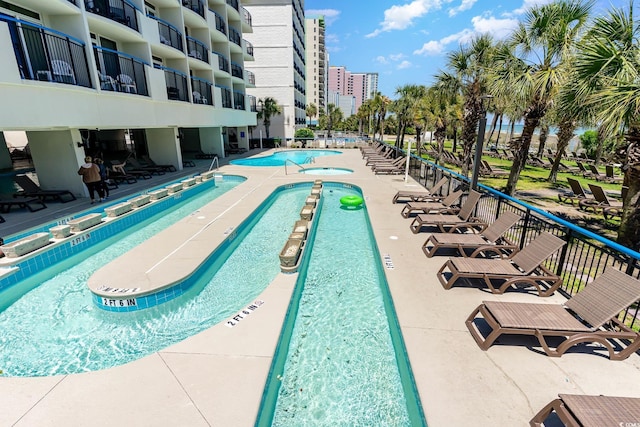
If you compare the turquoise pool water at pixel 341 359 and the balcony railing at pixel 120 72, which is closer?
the turquoise pool water at pixel 341 359

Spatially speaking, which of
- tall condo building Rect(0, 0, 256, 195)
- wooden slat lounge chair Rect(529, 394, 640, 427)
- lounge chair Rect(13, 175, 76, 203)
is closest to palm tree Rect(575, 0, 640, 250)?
wooden slat lounge chair Rect(529, 394, 640, 427)

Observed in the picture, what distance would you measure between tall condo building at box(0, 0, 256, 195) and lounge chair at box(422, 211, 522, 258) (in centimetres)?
1131

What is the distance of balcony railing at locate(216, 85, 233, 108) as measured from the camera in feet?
75.5

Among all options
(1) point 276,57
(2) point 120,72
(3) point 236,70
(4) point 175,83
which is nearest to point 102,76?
(2) point 120,72

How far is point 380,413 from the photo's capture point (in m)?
3.39

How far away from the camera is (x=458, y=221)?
7.77m

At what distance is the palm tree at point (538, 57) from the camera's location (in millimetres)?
8898

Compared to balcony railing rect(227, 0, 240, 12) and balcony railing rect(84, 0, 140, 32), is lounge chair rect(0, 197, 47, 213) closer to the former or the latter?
balcony railing rect(84, 0, 140, 32)

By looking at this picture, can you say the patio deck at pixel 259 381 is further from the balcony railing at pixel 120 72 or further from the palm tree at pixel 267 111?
the palm tree at pixel 267 111

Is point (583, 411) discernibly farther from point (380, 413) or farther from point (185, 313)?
point (185, 313)

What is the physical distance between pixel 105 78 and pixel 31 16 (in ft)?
8.83

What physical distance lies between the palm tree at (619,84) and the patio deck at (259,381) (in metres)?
4.12

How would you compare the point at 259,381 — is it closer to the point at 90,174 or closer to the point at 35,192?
the point at 90,174

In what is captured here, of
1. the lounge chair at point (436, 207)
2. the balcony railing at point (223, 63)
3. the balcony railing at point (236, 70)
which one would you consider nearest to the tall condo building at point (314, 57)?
the balcony railing at point (236, 70)
